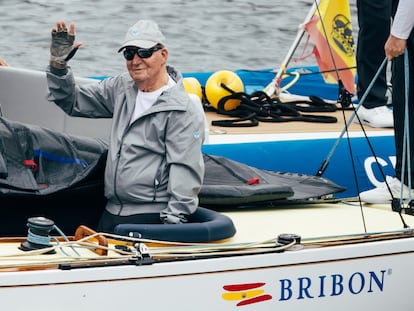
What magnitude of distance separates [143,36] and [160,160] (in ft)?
1.47

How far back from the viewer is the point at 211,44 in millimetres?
11805

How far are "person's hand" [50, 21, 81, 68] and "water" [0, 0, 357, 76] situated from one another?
19.3 ft

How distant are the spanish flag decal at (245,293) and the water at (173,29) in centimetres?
619

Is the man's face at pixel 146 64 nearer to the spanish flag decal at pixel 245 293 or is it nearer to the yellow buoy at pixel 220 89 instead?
the spanish flag decal at pixel 245 293

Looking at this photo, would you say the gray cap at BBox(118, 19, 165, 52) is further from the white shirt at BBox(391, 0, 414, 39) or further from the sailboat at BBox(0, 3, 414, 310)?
the white shirt at BBox(391, 0, 414, 39)

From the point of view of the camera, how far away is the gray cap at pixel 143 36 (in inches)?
173

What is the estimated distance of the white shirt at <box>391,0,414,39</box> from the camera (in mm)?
4973

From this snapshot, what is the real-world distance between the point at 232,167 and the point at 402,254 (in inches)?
37.4

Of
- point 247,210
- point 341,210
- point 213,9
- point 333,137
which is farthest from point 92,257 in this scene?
point 213,9

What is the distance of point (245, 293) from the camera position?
4352 millimetres

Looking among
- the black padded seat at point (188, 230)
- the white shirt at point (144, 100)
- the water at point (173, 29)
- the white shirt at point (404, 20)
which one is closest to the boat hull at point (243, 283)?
the black padded seat at point (188, 230)

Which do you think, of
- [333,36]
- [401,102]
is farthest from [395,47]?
[333,36]

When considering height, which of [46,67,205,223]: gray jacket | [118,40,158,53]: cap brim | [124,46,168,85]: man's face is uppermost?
[118,40,158,53]: cap brim

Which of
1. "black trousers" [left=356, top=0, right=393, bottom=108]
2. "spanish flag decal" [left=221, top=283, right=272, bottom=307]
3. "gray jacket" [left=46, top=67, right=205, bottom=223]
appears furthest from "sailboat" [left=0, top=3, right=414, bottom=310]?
"black trousers" [left=356, top=0, right=393, bottom=108]
